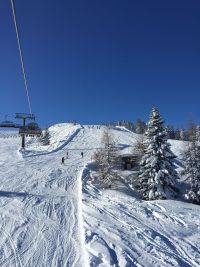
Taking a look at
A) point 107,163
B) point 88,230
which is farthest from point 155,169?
point 88,230

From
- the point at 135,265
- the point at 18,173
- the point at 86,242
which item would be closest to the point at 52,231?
the point at 86,242

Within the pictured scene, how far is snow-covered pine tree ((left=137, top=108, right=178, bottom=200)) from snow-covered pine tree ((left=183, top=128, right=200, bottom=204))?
8.85 feet

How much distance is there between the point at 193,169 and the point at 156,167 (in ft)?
21.2

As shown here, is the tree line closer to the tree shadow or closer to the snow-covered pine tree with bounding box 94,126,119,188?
the snow-covered pine tree with bounding box 94,126,119,188

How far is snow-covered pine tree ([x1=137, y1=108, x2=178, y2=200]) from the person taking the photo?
31.9m

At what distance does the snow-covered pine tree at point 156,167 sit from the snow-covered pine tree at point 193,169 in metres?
2.70

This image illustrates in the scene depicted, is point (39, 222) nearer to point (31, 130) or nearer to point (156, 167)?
point (156, 167)

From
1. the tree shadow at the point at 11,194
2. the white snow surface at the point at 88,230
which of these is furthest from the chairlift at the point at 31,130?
the tree shadow at the point at 11,194

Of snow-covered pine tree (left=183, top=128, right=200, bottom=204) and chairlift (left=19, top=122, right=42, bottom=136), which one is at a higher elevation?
chairlift (left=19, top=122, right=42, bottom=136)

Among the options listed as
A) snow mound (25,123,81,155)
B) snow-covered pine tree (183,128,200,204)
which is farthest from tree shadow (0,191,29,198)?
snow mound (25,123,81,155)

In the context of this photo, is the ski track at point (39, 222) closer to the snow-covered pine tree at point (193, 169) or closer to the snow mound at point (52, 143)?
the snow-covered pine tree at point (193, 169)

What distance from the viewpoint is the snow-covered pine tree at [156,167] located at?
105 ft

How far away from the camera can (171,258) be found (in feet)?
39.0

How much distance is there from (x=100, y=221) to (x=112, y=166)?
17.8 m
